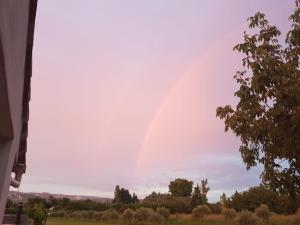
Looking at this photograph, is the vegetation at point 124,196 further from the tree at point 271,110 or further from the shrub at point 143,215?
the tree at point 271,110

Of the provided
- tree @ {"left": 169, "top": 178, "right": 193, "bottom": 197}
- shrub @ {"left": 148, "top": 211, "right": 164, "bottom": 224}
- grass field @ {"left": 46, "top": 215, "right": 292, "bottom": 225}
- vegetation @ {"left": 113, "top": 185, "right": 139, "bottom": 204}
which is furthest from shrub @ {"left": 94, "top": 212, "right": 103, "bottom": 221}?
tree @ {"left": 169, "top": 178, "right": 193, "bottom": 197}

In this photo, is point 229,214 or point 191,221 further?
point 191,221

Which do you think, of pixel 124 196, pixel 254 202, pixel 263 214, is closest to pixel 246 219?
pixel 263 214

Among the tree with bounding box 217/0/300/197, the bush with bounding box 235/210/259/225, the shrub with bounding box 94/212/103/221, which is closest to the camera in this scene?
the tree with bounding box 217/0/300/197

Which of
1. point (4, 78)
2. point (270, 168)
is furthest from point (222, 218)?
point (4, 78)

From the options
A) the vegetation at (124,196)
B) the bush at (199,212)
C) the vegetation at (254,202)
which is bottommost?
the bush at (199,212)

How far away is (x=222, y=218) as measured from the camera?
4222 cm

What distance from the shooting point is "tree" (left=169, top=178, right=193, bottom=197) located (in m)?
112

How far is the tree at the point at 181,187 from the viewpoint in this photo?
366 feet

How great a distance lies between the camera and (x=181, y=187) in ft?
366

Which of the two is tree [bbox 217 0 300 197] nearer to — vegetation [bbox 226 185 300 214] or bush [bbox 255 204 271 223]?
bush [bbox 255 204 271 223]

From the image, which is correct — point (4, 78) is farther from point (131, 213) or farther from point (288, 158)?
point (131, 213)

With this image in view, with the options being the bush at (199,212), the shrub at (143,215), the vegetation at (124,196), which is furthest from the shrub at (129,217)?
the vegetation at (124,196)

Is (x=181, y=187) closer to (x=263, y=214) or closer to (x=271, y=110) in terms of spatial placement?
(x=263, y=214)
